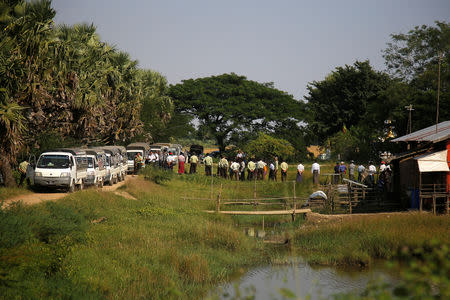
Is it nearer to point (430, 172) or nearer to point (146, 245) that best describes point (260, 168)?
point (430, 172)

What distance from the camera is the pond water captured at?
54.2ft

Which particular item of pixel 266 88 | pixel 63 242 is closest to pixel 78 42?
pixel 63 242

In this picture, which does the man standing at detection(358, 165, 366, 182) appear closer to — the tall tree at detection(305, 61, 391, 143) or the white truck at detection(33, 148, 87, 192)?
the white truck at detection(33, 148, 87, 192)

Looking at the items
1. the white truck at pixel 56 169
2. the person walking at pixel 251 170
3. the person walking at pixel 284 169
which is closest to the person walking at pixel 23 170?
the white truck at pixel 56 169

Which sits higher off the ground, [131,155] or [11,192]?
[131,155]

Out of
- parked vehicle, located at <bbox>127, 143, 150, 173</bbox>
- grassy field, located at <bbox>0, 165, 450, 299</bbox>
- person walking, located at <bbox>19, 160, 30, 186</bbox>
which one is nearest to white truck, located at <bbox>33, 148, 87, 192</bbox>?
grassy field, located at <bbox>0, 165, 450, 299</bbox>

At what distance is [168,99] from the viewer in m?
67.0

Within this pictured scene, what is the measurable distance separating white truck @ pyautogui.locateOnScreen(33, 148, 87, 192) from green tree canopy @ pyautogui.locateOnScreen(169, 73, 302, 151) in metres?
40.2

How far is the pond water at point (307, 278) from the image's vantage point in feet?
54.2

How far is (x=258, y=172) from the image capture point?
4300 centimetres

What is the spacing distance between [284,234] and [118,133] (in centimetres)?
2958

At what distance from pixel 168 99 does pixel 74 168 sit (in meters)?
39.3


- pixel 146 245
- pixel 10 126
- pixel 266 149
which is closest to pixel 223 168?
pixel 266 149

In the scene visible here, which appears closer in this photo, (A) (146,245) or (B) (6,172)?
(A) (146,245)
